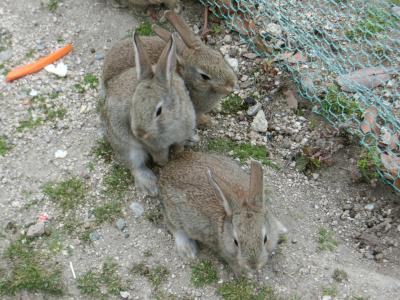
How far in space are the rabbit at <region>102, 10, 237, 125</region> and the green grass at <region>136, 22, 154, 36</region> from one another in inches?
36.6

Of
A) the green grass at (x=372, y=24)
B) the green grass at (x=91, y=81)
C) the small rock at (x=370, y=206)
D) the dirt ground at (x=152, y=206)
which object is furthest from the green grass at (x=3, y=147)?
the green grass at (x=372, y=24)

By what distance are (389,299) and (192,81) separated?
236cm

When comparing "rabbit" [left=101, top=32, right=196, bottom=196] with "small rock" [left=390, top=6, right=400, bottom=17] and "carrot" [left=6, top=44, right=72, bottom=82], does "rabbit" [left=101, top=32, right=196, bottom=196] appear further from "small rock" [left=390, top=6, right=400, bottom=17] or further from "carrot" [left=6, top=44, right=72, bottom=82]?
"small rock" [left=390, top=6, right=400, bottom=17]

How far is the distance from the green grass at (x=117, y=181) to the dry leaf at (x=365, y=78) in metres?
2.14

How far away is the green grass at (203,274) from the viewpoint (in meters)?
4.71

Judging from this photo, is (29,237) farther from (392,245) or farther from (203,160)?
(392,245)

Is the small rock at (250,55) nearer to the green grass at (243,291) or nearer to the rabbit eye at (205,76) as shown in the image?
the rabbit eye at (205,76)

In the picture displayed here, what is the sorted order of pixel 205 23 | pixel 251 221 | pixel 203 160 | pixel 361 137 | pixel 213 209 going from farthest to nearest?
1. pixel 205 23
2. pixel 361 137
3. pixel 203 160
4. pixel 213 209
5. pixel 251 221

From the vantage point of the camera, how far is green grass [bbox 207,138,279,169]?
544cm

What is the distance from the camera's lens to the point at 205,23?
20.8 ft

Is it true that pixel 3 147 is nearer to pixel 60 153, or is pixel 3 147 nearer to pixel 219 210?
pixel 60 153

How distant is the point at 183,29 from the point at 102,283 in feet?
7.27

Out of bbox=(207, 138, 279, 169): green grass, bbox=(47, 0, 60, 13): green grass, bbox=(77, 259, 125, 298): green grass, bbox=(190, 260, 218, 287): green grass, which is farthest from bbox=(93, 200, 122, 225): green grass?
bbox=(47, 0, 60, 13): green grass

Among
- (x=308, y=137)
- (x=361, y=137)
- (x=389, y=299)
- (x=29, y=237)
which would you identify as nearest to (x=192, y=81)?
(x=308, y=137)
